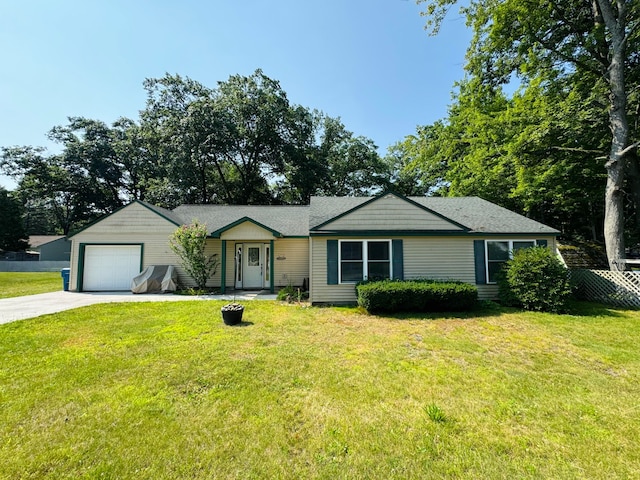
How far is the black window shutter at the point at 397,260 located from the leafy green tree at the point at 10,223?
145 feet

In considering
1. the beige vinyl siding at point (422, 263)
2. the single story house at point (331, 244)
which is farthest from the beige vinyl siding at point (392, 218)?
the beige vinyl siding at point (422, 263)

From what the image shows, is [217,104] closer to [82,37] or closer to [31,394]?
[82,37]

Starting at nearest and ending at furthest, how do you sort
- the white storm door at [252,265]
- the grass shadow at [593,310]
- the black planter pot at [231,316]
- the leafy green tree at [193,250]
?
1. the black planter pot at [231,316]
2. the grass shadow at [593,310]
3. the leafy green tree at [193,250]
4. the white storm door at [252,265]

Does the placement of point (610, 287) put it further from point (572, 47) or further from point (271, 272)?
point (271, 272)

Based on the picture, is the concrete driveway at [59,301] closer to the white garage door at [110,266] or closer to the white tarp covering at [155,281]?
the white tarp covering at [155,281]

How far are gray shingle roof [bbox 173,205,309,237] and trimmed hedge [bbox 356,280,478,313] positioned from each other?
17.9ft

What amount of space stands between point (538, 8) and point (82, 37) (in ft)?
55.9

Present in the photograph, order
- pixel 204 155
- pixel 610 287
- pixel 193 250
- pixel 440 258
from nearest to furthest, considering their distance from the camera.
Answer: pixel 610 287 → pixel 440 258 → pixel 193 250 → pixel 204 155

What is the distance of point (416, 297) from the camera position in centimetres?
838

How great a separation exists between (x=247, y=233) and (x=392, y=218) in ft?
20.6

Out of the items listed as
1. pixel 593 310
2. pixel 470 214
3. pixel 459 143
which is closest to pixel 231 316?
pixel 470 214

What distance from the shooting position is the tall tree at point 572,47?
10.8 m

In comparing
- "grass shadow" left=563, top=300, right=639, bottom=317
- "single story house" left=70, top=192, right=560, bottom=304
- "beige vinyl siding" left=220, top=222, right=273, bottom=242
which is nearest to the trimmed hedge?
"single story house" left=70, top=192, right=560, bottom=304

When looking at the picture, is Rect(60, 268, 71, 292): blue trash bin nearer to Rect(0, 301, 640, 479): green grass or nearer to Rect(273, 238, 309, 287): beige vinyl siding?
Rect(0, 301, 640, 479): green grass
